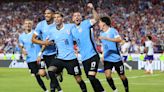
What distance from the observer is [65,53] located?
572 inches

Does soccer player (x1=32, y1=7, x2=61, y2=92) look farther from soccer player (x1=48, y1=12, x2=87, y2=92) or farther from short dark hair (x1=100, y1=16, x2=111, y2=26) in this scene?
short dark hair (x1=100, y1=16, x2=111, y2=26)

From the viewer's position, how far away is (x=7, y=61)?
39.0 meters

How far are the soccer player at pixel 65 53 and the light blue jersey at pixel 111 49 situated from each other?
1999 mm

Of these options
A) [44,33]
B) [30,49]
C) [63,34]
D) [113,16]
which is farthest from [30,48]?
[113,16]

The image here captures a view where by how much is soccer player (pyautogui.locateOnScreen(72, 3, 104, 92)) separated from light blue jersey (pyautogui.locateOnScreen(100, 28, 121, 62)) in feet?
5.94

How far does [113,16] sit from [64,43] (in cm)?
2916

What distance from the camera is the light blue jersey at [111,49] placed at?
16.3 m

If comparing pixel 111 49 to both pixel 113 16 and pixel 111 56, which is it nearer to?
pixel 111 56

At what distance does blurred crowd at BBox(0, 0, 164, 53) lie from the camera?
129 feet

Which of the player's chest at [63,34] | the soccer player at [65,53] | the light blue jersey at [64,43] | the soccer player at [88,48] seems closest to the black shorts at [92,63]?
the soccer player at [88,48]

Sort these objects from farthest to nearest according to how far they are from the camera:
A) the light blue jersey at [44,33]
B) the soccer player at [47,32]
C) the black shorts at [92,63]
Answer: the light blue jersey at [44,33], the soccer player at [47,32], the black shorts at [92,63]

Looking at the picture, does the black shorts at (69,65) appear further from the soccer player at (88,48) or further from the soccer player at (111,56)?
the soccer player at (111,56)

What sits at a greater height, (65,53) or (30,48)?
(65,53)

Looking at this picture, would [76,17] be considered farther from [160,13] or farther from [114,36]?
[160,13]
